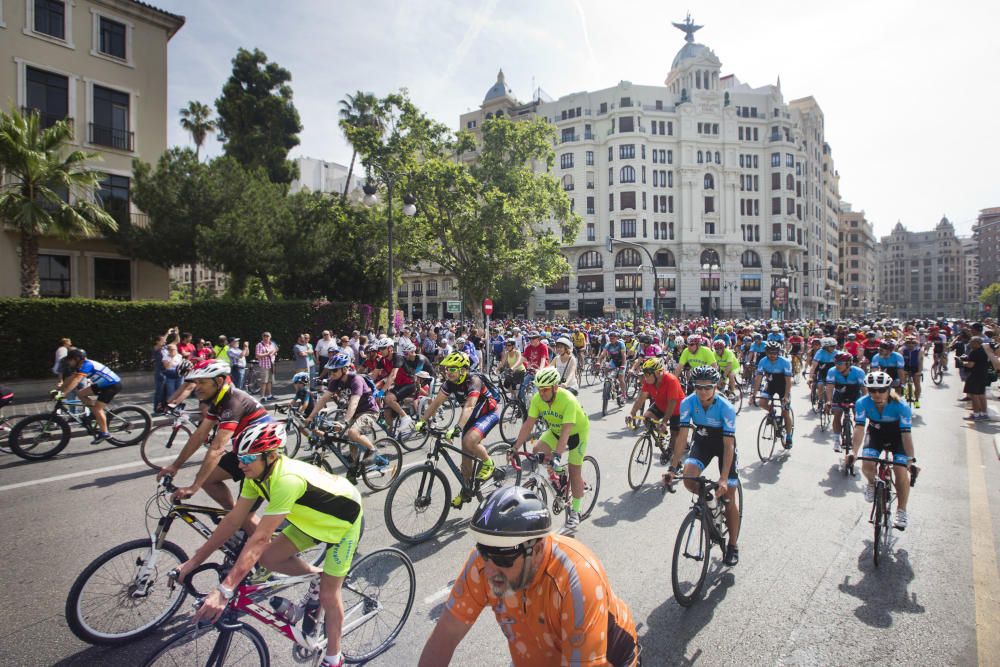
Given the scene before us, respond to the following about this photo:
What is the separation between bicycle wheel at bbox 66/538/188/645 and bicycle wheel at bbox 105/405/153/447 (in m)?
6.78

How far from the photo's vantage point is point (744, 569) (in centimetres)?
487

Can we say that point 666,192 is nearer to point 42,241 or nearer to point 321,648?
point 42,241

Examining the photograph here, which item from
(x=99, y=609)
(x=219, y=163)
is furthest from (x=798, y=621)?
(x=219, y=163)

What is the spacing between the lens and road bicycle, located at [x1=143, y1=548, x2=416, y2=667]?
2.91 meters

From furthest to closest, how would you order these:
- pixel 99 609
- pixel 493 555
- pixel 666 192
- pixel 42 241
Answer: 1. pixel 666 192
2. pixel 42 241
3. pixel 99 609
4. pixel 493 555

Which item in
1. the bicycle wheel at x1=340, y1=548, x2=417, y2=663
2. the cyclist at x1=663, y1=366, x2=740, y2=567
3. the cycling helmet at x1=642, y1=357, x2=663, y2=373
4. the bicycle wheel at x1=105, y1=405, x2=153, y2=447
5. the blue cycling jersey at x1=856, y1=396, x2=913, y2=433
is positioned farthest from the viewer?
the bicycle wheel at x1=105, y1=405, x2=153, y2=447

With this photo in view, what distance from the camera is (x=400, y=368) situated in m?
9.36

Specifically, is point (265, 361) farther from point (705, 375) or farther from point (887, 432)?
point (887, 432)

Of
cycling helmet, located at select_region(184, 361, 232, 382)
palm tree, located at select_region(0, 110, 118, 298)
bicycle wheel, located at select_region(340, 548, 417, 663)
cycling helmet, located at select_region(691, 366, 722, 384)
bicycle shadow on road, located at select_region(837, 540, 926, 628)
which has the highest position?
palm tree, located at select_region(0, 110, 118, 298)

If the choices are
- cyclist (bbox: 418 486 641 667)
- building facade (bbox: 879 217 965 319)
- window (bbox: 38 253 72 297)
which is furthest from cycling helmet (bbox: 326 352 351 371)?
building facade (bbox: 879 217 965 319)

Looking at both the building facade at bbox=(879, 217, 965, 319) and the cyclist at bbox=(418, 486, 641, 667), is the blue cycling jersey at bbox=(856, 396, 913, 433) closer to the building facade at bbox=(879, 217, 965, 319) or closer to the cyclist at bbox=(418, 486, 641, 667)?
the cyclist at bbox=(418, 486, 641, 667)

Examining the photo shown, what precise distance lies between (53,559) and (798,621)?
6659mm

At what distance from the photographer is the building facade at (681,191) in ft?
212

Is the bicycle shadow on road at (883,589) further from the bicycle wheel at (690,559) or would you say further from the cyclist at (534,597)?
the cyclist at (534,597)
